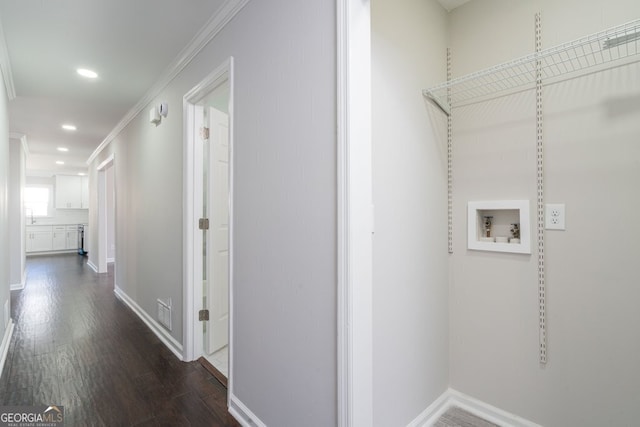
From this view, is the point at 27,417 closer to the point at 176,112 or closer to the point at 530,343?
the point at 176,112

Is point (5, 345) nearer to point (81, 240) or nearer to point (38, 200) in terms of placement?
point (81, 240)

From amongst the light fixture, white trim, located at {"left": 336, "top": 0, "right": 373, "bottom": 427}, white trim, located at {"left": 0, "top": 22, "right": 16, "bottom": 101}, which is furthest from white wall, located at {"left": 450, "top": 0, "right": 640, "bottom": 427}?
white trim, located at {"left": 0, "top": 22, "right": 16, "bottom": 101}

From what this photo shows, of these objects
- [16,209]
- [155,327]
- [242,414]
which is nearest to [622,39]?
[242,414]

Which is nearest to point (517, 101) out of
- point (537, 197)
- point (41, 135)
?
point (537, 197)

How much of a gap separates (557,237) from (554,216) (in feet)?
0.37

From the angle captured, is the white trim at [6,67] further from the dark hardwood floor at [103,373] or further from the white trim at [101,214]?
the white trim at [101,214]

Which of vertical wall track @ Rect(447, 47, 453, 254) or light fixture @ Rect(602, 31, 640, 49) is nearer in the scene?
light fixture @ Rect(602, 31, 640, 49)

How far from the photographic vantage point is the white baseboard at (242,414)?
163 cm

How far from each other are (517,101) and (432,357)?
5.18 ft

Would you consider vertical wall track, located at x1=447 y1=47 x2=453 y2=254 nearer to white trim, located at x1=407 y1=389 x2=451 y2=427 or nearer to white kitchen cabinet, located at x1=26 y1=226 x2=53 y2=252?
white trim, located at x1=407 y1=389 x2=451 y2=427

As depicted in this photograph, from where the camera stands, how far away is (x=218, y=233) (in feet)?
8.30

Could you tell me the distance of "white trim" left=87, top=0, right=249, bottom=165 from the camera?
1813 millimetres

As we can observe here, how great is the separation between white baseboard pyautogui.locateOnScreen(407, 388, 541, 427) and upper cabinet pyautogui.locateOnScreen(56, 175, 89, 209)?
10893mm

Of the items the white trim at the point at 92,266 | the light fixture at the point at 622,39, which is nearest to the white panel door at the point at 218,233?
the light fixture at the point at 622,39
